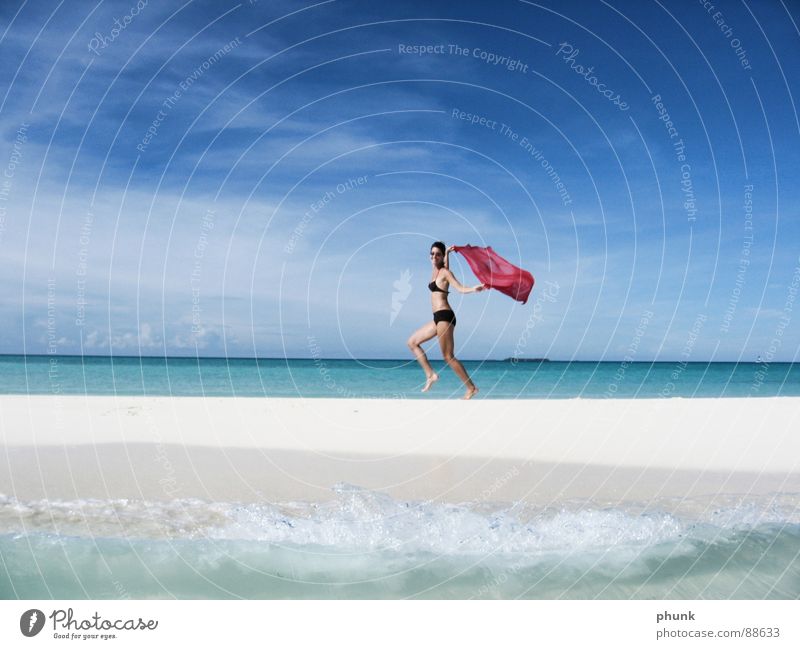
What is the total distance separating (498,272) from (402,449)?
8.19 ft

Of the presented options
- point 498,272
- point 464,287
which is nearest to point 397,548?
point 464,287

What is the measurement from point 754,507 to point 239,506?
4.47 m

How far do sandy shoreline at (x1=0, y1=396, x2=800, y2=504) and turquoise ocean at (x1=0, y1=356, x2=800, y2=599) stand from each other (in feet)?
1.53

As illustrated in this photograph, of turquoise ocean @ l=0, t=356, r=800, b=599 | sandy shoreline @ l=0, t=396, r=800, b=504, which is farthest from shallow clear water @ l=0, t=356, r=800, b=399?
turquoise ocean @ l=0, t=356, r=800, b=599

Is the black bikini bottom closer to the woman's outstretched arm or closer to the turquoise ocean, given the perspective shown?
the woman's outstretched arm

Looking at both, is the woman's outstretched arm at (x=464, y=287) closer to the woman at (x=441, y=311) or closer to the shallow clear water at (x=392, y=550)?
the woman at (x=441, y=311)

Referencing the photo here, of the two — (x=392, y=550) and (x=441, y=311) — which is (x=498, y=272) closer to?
(x=441, y=311)

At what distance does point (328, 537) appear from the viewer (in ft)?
18.9

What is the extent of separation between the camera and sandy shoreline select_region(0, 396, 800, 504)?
A: 725cm

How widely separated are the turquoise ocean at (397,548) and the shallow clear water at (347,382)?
11281 mm

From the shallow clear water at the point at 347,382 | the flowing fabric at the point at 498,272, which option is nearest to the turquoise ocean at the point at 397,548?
the flowing fabric at the point at 498,272

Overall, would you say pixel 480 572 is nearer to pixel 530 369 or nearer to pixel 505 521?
pixel 505 521

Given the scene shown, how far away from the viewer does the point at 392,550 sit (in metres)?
5.51
